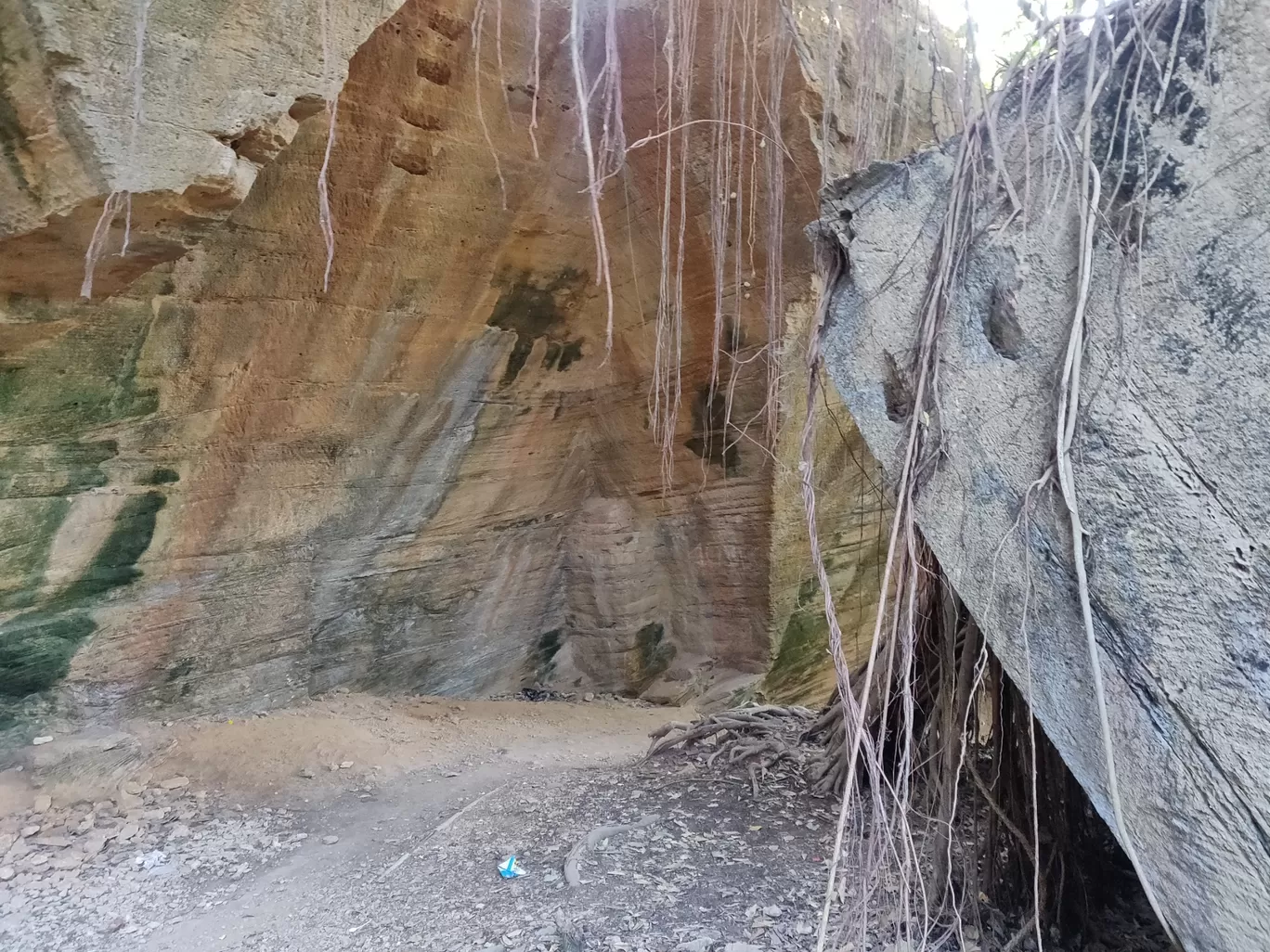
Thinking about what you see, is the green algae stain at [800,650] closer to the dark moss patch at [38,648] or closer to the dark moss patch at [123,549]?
the dark moss patch at [123,549]

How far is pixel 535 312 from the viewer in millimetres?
4320

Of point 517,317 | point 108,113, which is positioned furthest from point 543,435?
point 108,113

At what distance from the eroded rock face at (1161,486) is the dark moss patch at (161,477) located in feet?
11.0

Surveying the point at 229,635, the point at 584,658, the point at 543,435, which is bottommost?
the point at 584,658

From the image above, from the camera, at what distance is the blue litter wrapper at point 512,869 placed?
7.06 feet

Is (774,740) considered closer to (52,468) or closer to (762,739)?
(762,739)

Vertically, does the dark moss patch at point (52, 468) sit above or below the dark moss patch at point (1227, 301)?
below

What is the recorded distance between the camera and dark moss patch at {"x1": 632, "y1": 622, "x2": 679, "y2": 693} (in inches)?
205

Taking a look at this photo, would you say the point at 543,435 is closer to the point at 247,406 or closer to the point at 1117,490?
the point at 247,406

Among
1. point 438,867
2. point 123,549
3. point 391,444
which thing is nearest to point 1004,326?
point 438,867

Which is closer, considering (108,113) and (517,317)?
(108,113)

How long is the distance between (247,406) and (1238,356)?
3.66 m

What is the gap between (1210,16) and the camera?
1.12 metres

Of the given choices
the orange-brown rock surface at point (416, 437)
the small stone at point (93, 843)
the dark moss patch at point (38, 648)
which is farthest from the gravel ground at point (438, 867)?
the orange-brown rock surface at point (416, 437)
